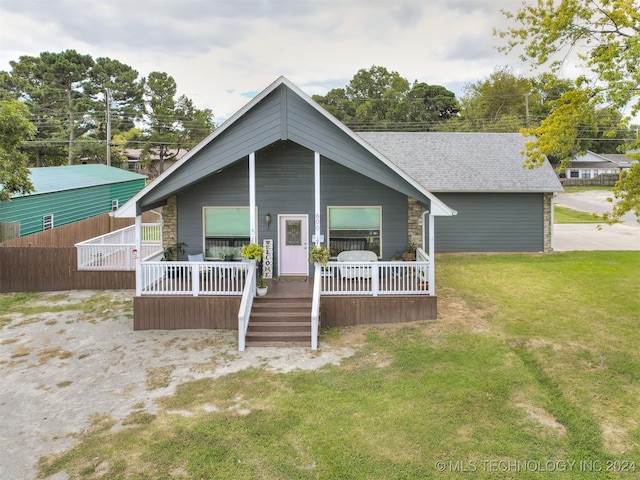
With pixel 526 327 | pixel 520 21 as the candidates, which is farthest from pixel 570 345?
pixel 520 21

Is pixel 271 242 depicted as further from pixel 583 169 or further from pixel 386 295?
pixel 583 169

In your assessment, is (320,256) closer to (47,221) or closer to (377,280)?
(377,280)

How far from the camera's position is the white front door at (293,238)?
41.7 ft

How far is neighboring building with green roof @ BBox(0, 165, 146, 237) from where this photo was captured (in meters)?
17.8

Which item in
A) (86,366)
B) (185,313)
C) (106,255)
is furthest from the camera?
(106,255)

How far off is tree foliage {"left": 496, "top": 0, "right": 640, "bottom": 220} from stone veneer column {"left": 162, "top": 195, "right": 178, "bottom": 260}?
369 inches

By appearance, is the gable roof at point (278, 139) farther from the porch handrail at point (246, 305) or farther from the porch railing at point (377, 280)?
the porch handrail at point (246, 305)

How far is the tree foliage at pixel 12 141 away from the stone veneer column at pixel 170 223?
16.0 feet

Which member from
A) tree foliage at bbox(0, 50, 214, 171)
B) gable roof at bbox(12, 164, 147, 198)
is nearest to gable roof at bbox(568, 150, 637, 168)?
tree foliage at bbox(0, 50, 214, 171)

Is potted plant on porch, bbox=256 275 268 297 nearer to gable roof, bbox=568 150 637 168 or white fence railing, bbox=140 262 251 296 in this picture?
white fence railing, bbox=140 262 251 296

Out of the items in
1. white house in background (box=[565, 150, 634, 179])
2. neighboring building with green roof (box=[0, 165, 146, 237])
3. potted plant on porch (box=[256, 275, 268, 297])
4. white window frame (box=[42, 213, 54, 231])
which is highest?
white house in background (box=[565, 150, 634, 179])

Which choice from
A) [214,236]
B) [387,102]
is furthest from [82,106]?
[214,236]

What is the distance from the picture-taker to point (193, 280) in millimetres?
10531

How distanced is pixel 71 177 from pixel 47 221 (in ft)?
16.6
